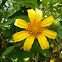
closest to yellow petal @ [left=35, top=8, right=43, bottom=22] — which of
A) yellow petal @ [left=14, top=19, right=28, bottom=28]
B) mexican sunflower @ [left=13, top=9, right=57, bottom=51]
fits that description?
mexican sunflower @ [left=13, top=9, right=57, bottom=51]

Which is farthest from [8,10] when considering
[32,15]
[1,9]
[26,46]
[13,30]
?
[26,46]

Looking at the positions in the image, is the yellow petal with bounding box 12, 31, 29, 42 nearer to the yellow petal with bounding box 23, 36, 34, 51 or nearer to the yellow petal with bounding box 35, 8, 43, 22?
the yellow petal with bounding box 23, 36, 34, 51

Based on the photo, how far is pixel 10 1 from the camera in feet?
4.18

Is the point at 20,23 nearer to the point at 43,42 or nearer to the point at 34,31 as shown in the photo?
the point at 34,31

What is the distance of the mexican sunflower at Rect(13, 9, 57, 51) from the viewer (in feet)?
2.83

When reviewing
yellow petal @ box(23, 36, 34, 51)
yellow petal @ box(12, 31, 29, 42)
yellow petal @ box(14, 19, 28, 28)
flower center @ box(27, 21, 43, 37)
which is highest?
yellow petal @ box(14, 19, 28, 28)

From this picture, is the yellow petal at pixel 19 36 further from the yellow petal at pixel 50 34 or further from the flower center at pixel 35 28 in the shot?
the yellow petal at pixel 50 34

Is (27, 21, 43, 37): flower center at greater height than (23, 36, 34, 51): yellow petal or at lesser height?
greater

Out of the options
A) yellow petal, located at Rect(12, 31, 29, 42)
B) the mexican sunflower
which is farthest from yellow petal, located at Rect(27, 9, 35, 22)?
yellow petal, located at Rect(12, 31, 29, 42)

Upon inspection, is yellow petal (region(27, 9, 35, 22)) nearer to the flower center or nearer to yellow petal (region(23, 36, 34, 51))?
the flower center

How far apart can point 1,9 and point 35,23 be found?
1.51ft

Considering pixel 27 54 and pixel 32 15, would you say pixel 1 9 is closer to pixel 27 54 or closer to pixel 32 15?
pixel 32 15

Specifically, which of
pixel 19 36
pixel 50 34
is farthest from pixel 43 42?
pixel 19 36

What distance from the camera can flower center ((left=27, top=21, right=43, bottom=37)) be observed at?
936 mm
